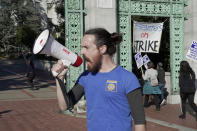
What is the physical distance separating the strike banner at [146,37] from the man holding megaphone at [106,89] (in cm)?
729

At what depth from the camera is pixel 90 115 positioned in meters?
2.40

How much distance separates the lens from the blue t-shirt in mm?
2236

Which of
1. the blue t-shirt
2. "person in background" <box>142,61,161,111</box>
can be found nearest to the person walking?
the blue t-shirt

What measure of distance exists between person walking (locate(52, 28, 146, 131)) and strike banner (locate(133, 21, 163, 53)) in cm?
730

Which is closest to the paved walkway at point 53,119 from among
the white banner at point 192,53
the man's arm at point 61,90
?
the white banner at point 192,53

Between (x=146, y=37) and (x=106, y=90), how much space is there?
7725 mm

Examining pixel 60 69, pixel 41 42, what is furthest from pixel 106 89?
pixel 41 42

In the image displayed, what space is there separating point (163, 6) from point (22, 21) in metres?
36.3

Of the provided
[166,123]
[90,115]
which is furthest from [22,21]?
[90,115]

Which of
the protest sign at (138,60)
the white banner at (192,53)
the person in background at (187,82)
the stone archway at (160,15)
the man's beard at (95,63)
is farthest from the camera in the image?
the protest sign at (138,60)

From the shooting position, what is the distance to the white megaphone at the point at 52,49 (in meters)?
2.34

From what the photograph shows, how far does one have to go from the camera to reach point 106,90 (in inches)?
89.7

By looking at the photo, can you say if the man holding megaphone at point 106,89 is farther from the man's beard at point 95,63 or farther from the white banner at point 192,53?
the white banner at point 192,53

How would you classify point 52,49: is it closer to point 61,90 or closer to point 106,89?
point 61,90
